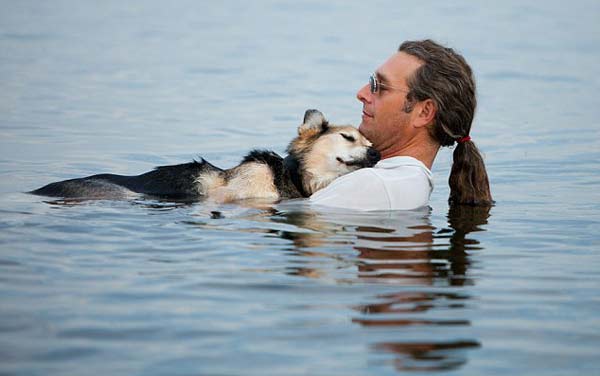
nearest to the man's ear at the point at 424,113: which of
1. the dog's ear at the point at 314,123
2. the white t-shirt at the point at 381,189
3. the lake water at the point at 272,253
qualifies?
the white t-shirt at the point at 381,189

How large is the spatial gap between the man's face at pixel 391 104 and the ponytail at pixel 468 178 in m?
0.45

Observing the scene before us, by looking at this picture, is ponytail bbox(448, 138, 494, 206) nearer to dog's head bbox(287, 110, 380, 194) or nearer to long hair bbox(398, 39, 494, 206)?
long hair bbox(398, 39, 494, 206)

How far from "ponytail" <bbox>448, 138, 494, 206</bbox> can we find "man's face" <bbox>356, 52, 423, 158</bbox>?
0.45m

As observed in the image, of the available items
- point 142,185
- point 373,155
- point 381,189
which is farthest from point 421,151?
point 142,185

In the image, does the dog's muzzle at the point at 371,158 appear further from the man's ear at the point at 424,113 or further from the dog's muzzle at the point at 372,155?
the man's ear at the point at 424,113

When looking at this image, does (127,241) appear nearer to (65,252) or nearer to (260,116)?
(65,252)

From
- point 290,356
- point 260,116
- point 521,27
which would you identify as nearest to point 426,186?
point 290,356

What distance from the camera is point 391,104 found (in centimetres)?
708

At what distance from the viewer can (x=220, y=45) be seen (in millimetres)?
18703

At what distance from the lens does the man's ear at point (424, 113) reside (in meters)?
7.03

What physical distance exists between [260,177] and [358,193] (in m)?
1.02

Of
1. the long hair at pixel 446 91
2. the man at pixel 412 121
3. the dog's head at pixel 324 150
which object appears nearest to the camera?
the man at pixel 412 121

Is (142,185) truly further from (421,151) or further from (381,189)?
(421,151)

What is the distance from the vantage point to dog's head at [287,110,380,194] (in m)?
7.30
